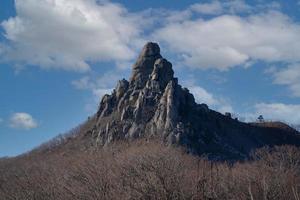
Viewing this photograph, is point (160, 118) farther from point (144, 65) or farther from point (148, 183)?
point (148, 183)

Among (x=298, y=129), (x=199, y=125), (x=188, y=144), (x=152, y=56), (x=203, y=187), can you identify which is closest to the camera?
(x=203, y=187)

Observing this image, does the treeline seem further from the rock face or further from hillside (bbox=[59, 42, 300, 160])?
the rock face

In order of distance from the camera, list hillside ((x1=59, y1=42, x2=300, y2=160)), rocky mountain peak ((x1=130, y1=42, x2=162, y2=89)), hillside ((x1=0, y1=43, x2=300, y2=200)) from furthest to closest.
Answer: rocky mountain peak ((x1=130, y1=42, x2=162, y2=89))
hillside ((x1=59, y1=42, x2=300, y2=160))
hillside ((x1=0, y1=43, x2=300, y2=200))

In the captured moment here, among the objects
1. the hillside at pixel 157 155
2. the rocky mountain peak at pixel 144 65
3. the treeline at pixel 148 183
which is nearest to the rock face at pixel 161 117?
the rocky mountain peak at pixel 144 65

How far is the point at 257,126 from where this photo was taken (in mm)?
162750

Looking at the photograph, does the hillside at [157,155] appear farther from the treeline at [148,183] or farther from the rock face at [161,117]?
the rock face at [161,117]

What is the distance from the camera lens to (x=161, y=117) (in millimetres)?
105625

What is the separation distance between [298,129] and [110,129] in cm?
9662

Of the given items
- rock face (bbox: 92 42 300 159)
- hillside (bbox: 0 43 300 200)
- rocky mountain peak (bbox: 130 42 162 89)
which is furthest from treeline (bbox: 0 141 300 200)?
rocky mountain peak (bbox: 130 42 162 89)

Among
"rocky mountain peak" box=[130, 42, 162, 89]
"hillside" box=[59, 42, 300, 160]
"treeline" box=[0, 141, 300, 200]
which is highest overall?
"rocky mountain peak" box=[130, 42, 162, 89]

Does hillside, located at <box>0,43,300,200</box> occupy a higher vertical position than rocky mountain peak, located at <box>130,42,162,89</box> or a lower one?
lower

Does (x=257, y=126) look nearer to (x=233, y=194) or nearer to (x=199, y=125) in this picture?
(x=199, y=125)

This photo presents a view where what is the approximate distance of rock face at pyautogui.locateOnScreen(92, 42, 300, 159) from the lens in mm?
104312

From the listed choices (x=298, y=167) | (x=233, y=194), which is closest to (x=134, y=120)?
(x=298, y=167)
